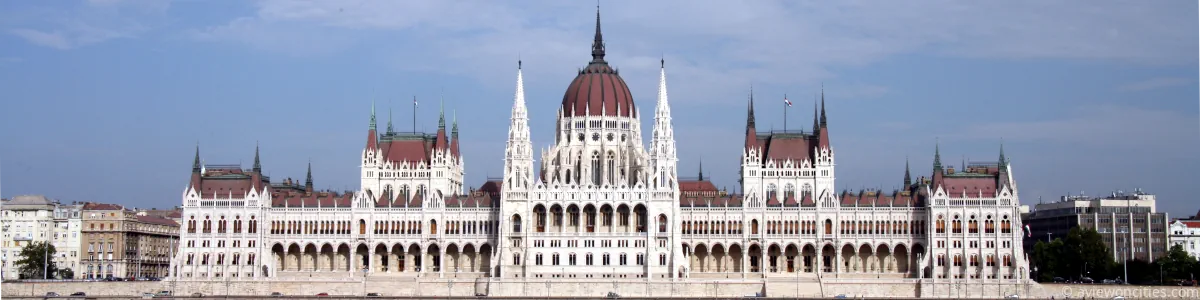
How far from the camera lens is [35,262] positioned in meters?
170

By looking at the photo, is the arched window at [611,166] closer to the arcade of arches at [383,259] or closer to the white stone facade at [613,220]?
the white stone facade at [613,220]

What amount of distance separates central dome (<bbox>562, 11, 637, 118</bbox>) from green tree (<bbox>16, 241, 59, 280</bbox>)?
5345 cm

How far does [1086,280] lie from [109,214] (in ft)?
330

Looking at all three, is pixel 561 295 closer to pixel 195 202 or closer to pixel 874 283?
pixel 874 283

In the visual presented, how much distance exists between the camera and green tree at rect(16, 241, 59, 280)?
16975cm

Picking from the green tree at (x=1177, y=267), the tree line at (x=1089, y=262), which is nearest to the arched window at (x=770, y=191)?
the tree line at (x=1089, y=262)

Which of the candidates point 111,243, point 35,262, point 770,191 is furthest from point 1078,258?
point 35,262

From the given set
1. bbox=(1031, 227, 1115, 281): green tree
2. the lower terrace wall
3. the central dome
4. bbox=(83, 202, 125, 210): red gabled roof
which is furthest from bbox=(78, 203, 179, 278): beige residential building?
bbox=(1031, 227, 1115, 281): green tree

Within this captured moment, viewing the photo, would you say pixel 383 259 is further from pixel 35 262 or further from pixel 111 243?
pixel 35 262

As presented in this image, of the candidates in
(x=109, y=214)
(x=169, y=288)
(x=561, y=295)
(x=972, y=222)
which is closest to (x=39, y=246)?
(x=109, y=214)

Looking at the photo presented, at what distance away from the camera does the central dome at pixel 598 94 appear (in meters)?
167

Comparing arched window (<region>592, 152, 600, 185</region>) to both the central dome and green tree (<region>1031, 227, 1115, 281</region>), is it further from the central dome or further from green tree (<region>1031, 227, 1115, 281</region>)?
green tree (<region>1031, 227, 1115, 281</region>)

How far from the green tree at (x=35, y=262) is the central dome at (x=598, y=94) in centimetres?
5345

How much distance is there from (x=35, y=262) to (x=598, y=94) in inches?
2298
